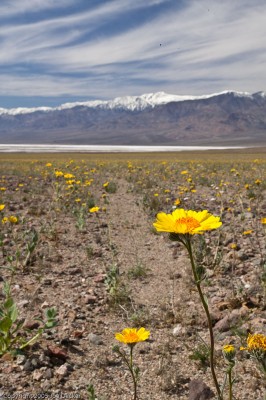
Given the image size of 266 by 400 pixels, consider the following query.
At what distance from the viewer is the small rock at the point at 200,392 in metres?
2.50

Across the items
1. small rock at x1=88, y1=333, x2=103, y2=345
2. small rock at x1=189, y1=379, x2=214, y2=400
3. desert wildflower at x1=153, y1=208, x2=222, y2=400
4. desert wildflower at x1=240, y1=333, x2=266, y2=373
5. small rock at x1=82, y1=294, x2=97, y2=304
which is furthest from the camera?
small rock at x1=82, y1=294, x2=97, y2=304

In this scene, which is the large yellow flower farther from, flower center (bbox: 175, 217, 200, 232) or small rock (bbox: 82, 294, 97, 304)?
small rock (bbox: 82, 294, 97, 304)

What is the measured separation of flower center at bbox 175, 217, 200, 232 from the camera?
168 centimetres

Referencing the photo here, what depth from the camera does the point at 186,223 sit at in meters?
1.73

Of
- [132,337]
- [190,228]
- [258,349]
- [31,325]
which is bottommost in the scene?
[31,325]

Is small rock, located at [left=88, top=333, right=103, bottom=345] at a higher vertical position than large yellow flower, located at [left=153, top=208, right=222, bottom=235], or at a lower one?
lower

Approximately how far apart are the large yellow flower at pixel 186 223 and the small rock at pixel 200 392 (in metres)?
1.27

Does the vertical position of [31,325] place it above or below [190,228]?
below

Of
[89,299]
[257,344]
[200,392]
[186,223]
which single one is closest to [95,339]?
[89,299]

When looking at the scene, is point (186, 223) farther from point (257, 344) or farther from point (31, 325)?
point (31, 325)

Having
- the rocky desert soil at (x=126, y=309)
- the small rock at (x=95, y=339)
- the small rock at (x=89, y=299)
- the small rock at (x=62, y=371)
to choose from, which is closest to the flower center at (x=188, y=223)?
the rocky desert soil at (x=126, y=309)

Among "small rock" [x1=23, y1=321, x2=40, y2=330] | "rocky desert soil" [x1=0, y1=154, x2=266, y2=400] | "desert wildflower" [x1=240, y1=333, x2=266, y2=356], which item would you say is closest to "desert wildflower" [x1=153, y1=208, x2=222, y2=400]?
"desert wildflower" [x1=240, y1=333, x2=266, y2=356]

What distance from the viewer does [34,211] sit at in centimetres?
809

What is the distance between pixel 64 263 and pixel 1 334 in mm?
2249
